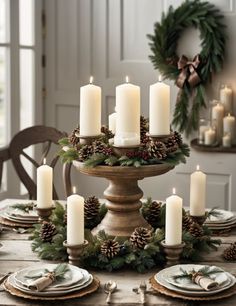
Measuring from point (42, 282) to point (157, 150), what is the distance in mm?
530

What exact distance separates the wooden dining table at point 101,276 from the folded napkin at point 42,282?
35mm

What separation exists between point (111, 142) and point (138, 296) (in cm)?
51

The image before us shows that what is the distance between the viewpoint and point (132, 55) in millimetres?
4457

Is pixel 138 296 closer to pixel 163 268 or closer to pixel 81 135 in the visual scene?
pixel 163 268

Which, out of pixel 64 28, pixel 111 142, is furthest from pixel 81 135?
pixel 64 28

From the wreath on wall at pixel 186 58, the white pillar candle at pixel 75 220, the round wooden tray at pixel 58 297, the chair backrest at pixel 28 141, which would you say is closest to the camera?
the round wooden tray at pixel 58 297

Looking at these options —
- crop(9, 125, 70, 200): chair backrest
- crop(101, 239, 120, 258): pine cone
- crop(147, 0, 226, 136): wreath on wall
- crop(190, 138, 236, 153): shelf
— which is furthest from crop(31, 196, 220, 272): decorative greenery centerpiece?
crop(147, 0, 226, 136): wreath on wall

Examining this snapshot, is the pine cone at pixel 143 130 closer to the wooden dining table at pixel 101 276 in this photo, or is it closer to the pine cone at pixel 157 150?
the pine cone at pixel 157 150

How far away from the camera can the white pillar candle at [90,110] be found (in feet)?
7.44

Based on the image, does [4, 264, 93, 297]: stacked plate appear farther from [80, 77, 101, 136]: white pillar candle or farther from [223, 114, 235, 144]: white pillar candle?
[223, 114, 235, 144]: white pillar candle

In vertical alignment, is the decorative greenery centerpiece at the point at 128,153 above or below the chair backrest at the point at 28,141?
above

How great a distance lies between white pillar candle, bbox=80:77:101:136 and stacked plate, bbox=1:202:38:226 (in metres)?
0.56

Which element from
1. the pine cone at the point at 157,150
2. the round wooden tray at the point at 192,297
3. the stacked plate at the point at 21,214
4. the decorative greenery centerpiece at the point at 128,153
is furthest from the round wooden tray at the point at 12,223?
the round wooden tray at the point at 192,297

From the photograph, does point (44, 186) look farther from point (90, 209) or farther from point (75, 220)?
point (75, 220)
